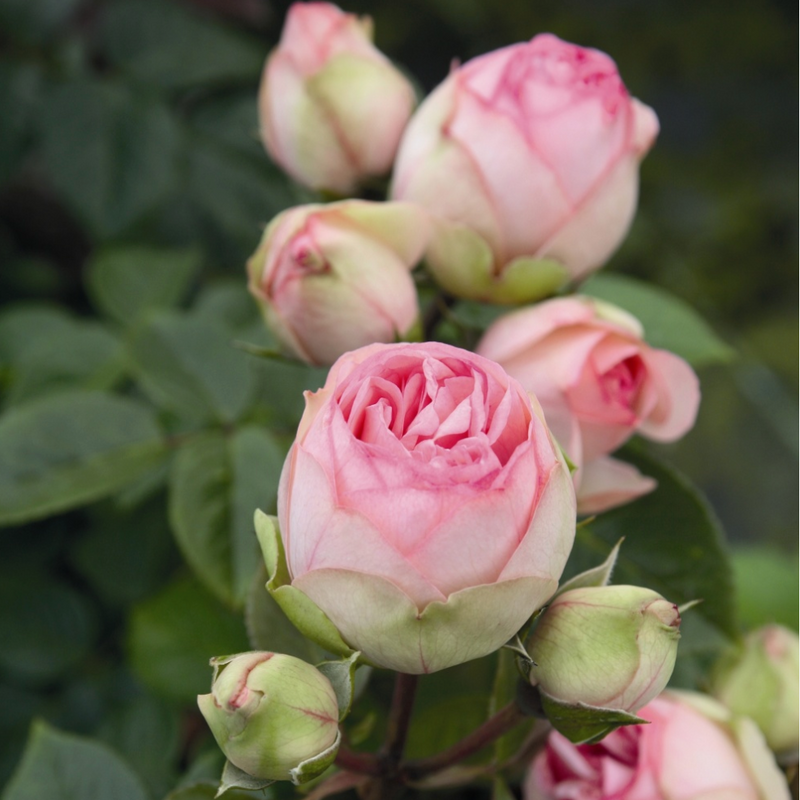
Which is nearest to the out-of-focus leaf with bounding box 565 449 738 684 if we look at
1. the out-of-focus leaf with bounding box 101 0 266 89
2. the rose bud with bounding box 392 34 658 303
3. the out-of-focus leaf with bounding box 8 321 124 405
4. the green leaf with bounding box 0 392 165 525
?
the rose bud with bounding box 392 34 658 303

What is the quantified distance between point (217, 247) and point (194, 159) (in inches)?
2.9

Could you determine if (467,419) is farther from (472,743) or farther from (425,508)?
(472,743)

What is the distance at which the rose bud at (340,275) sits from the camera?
35cm

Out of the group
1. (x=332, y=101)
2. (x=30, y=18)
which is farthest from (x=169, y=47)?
(x=332, y=101)

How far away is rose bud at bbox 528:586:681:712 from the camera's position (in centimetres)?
27

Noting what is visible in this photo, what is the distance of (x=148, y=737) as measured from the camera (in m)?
0.51

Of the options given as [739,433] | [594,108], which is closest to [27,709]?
[594,108]

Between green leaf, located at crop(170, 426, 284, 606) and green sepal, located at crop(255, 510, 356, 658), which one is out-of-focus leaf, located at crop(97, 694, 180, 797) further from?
green sepal, located at crop(255, 510, 356, 658)

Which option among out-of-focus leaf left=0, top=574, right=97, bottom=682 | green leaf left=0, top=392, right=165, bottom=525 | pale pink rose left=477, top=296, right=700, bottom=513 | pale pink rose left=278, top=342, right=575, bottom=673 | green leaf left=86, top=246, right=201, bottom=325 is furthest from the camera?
green leaf left=86, top=246, right=201, bottom=325

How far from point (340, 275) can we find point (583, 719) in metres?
0.18

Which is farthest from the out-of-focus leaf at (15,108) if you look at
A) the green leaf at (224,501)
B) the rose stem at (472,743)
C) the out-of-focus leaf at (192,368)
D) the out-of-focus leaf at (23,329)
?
the rose stem at (472,743)

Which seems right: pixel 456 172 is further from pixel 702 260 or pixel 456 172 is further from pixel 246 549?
pixel 702 260

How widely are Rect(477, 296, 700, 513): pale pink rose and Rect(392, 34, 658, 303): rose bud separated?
0.07 ft

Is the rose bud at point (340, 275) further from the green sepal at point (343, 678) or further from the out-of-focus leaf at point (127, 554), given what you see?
the out-of-focus leaf at point (127, 554)
